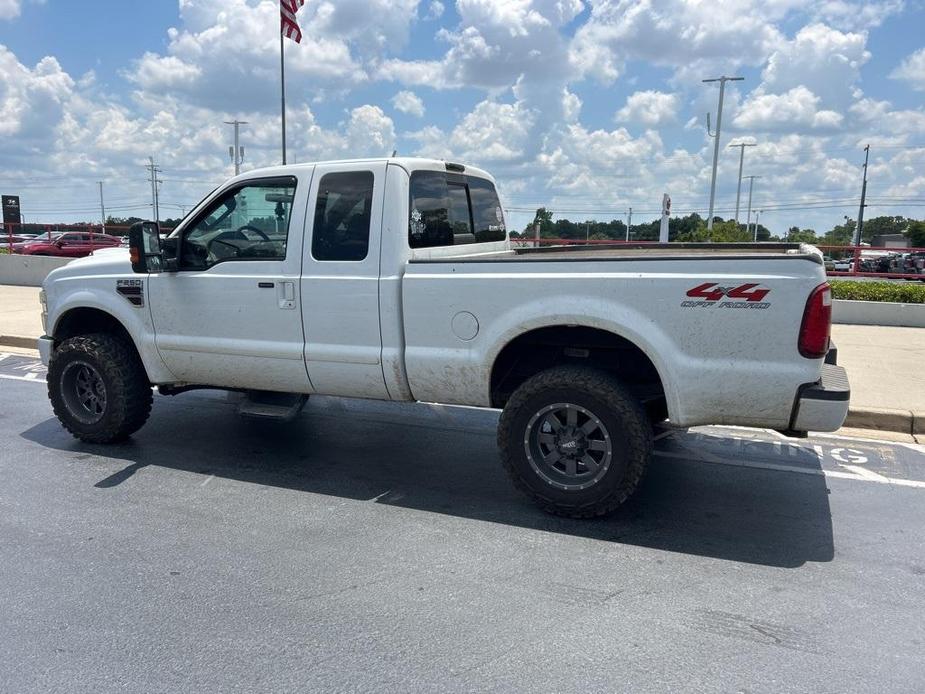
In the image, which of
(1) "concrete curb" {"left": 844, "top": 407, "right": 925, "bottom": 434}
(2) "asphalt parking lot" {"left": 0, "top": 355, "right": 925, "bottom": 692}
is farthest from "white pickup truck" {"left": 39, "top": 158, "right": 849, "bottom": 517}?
(1) "concrete curb" {"left": 844, "top": 407, "right": 925, "bottom": 434}

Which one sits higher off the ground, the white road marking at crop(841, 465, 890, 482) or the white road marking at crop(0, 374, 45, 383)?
the white road marking at crop(841, 465, 890, 482)

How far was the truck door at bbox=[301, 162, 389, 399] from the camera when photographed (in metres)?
4.68

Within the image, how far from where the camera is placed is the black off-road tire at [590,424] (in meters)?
4.16

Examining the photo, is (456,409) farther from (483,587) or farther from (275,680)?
(275,680)

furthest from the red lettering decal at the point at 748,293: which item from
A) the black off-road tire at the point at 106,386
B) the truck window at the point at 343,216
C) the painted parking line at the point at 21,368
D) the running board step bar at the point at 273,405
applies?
the painted parking line at the point at 21,368

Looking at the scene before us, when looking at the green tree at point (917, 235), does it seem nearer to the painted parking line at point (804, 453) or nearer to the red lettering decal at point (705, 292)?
the painted parking line at point (804, 453)

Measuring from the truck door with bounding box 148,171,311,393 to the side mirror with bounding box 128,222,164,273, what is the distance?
0.33 feet

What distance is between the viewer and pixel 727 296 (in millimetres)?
3824

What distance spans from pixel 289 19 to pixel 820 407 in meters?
16.5

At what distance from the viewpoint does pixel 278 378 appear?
5109 mm

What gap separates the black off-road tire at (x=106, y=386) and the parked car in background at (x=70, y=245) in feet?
64.4

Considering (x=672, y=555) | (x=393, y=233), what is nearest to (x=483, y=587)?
(x=672, y=555)

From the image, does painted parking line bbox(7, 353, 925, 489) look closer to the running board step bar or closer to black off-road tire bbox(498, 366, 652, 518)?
black off-road tire bbox(498, 366, 652, 518)

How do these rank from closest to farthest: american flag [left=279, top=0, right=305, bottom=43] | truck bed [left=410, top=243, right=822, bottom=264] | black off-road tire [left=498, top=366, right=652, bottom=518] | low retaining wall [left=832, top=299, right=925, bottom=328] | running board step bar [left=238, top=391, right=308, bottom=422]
Result: black off-road tire [left=498, top=366, right=652, bottom=518], truck bed [left=410, top=243, right=822, bottom=264], running board step bar [left=238, top=391, right=308, bottom=422], low retaining wall [left=832, top=299, right=925, bottom=328], american flag [left=279, top=0, right=305, bottom=43]
